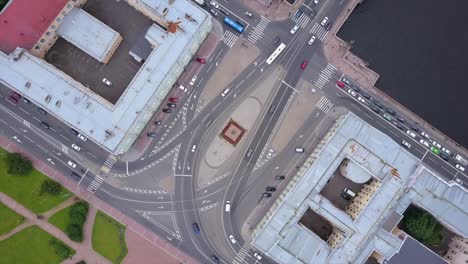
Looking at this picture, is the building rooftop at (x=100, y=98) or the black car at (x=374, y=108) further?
the black car at (x=374, y=108)

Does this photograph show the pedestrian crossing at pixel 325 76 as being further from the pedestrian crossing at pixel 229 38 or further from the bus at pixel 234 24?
the pedestrian crossing at pixel 229 38

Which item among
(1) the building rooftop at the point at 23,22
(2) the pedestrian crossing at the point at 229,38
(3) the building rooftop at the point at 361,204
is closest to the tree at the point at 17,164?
(1) the building rooftop at the point at 23,22

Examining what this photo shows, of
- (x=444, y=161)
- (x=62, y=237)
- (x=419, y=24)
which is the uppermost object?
(x=419, y=24)

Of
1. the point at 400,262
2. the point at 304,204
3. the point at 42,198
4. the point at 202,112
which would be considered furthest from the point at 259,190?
the point at 42,198

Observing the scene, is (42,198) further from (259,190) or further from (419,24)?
(419,24)

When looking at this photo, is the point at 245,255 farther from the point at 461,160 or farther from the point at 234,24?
the point at 461,160

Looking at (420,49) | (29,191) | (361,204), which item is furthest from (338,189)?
(29,191)
